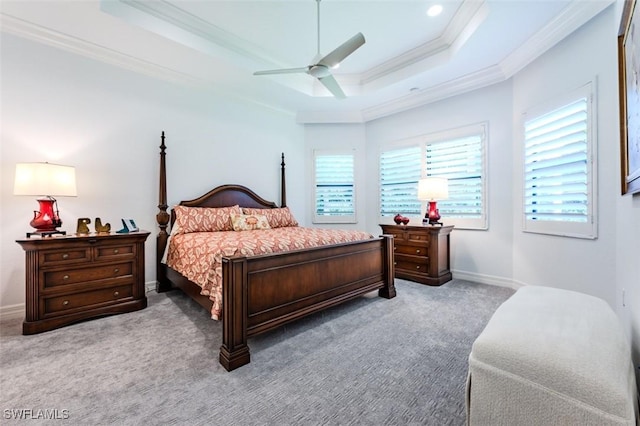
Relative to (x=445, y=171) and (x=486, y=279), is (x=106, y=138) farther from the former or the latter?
(x=486, y=279)

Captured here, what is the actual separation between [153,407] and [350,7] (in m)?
3.64

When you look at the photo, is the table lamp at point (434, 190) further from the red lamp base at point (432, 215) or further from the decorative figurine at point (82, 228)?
the decorative figurine at point (82, 228)

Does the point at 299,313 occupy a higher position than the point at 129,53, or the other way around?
the point at 129,53

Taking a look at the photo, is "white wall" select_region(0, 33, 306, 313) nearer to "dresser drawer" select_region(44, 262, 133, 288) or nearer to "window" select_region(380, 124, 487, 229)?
"dresser drawer" select_region(44, 262, 133, 288)

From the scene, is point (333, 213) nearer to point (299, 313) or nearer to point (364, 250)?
point (364, 250)

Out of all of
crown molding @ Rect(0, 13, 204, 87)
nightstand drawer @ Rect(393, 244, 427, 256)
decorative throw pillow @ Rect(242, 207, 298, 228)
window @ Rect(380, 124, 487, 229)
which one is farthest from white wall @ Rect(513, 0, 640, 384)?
crown molding @ Rect(0, 13, 204, 87)

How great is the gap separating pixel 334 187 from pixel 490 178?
2.68 m

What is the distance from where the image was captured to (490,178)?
397 cm

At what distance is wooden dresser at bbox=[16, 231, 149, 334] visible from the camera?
2414mm

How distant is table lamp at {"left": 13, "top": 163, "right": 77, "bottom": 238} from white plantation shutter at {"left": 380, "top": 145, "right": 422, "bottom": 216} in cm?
444

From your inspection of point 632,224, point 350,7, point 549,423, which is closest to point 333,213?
point 350,7

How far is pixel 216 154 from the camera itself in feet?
14.2

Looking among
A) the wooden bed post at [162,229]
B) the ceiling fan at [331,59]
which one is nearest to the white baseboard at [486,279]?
the ceiling fan at [331,59]

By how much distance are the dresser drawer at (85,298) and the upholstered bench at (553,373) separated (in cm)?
320
